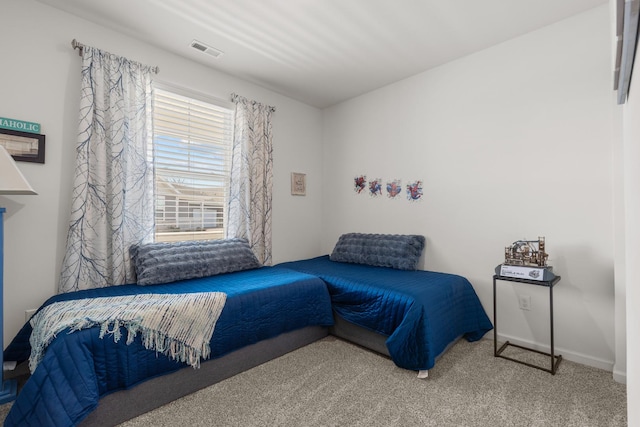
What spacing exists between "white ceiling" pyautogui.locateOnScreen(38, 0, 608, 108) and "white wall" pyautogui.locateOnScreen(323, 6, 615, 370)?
266 mm

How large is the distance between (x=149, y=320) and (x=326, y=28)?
7.88 feet

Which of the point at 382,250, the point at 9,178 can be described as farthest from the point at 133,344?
the point at 382,250

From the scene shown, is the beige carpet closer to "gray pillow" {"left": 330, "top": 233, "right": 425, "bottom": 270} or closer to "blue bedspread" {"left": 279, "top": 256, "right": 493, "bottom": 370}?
"blue bedspread" {"left": 279, "top": 256, "right": 493, "bottom": 370}

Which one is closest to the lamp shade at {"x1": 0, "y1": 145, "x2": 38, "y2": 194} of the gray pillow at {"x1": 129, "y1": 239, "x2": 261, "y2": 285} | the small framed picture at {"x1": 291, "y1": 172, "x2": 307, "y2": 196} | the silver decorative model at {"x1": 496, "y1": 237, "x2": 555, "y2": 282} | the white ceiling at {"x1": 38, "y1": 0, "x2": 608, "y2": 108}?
the gray pillow at {"x1": 129, "y1": 239, "x2": 261, "y2": 285}

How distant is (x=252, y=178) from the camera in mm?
3275

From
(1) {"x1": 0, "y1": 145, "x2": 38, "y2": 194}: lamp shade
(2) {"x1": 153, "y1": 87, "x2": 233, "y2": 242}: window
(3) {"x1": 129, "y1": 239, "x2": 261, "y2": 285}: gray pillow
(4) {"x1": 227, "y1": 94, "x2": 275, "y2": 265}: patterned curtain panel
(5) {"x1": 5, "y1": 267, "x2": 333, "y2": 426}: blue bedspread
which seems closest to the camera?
(5) {"x1": 5, "y1": 267, "x2": 333, "y2": 426}: blue bedspread

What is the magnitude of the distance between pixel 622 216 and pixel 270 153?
9.88 feet

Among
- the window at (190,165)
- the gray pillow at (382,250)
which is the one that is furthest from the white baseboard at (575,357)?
the window at (190,165)

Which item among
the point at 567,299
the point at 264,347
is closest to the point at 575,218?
the point at 567,299

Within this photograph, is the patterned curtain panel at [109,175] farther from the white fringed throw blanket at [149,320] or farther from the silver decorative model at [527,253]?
the silver decorative model at [527,253]

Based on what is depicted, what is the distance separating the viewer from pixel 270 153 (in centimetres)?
342

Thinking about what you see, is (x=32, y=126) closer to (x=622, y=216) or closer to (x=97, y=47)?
(x=97, y=47)

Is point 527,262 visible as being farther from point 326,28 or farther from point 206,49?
point 206,49

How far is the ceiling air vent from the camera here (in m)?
2.58
